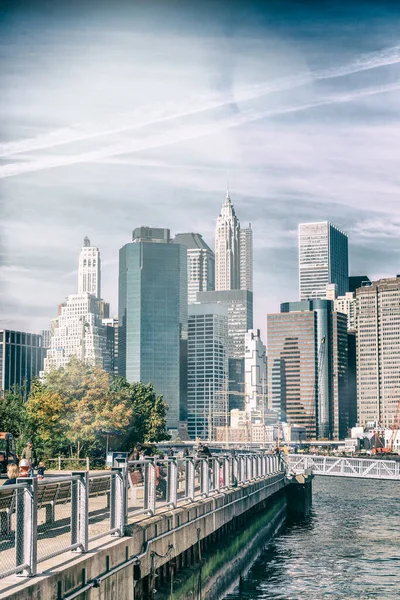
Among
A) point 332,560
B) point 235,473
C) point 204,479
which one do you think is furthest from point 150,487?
point 332,560

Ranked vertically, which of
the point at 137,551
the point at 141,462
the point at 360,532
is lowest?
the point at 360,532

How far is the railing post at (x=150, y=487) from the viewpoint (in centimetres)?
2278

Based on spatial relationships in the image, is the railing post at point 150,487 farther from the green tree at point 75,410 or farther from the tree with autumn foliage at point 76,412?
the green tree at point 75,410

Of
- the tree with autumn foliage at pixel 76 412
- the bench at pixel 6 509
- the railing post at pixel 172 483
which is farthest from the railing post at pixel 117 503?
the tree with autumn foliage at pixel 76 412

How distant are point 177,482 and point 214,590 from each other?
5876 millimetres

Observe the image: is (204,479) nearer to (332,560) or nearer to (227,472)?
(227,472)

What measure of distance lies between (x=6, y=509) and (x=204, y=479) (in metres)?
18.4

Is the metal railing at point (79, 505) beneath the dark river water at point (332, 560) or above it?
above

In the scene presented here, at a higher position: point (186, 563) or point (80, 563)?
point (80, 563)

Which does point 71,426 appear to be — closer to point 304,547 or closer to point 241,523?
point 304,547

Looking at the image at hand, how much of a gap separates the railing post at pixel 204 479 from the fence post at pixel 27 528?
680 inches

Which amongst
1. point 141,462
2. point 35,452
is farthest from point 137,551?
point 35,452

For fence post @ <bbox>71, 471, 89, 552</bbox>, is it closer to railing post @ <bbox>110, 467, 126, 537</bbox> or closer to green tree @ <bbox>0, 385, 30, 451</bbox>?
railing post @ <bbox>110, 467, 126, 537</bbox>

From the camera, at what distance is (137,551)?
20.4 meters
